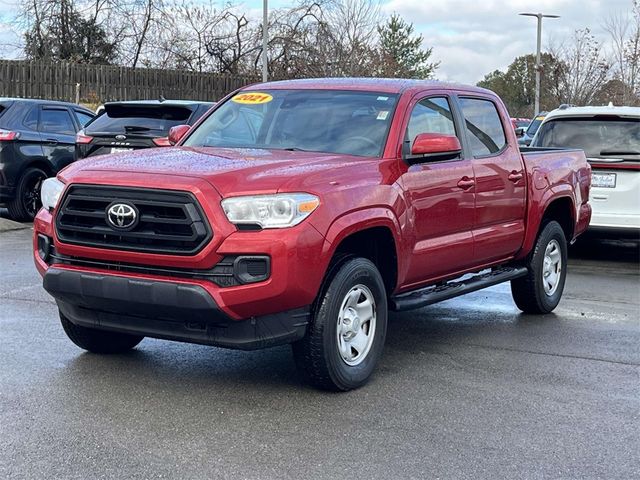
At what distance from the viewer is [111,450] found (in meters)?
4.34

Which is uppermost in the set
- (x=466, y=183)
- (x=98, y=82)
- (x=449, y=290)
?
(x=98, y=82)

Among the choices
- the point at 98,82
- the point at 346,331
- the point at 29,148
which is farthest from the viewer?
the point at 98,82

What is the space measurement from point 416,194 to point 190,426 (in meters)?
2.12

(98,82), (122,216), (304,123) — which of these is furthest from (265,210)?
(98,82)

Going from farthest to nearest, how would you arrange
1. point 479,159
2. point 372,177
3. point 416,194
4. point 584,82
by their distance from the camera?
point 584,82, point 479,159, point 416,194, point 372,177

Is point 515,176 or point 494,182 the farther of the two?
point 515,176

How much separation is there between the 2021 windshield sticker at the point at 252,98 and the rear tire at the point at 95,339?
1896mm

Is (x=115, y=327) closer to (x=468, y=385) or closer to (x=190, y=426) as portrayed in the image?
(x=190, y=426)

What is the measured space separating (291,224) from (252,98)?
2.12 m

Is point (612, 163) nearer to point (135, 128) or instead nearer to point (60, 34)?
point (135, 128)

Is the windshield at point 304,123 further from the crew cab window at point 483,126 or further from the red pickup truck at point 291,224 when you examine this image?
the crew cab window at point 483,126

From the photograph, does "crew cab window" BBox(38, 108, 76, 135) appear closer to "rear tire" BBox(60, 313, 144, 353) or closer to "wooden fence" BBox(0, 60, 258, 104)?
"rear tire" BBox(60, 313, 144, 353)

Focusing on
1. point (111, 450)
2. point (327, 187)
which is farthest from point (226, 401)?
point (327, 187)

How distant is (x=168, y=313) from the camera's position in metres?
4.85
